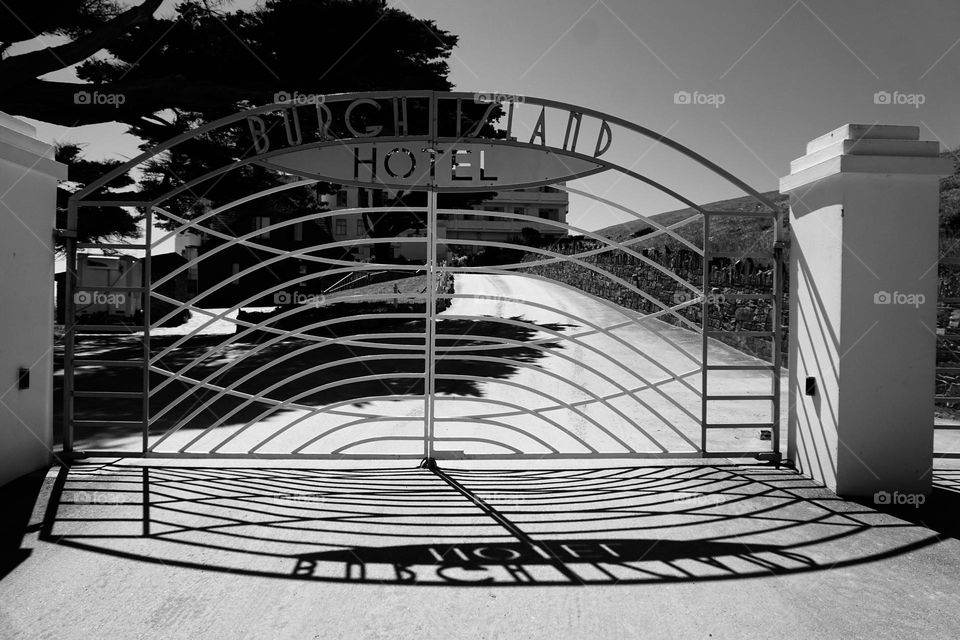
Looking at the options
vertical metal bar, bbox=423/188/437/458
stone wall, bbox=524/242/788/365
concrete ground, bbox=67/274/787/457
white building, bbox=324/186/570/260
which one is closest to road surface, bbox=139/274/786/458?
concrete ground, bbox=67/274/787/457

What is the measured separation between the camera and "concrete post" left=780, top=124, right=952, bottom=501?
4.56 m

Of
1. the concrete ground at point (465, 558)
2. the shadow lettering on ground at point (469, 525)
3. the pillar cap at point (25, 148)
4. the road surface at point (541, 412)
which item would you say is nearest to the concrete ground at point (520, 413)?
the road surface at point (541, 412)

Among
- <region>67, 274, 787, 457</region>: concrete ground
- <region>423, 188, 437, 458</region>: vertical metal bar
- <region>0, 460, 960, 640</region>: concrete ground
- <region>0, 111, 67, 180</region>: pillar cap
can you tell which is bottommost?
<region>0, 460, 960, 640</region>: concrete ground

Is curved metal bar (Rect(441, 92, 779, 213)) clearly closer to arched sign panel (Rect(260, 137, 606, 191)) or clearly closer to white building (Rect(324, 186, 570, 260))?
arched sign panel (Rect(260, 137, 606, 191))

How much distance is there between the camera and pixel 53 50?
39.8 feet

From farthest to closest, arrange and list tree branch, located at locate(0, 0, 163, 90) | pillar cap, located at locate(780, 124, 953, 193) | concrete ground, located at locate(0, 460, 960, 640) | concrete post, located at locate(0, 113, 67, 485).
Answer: tree branch, located at locate(0, 0, 163, 90), concrete post, located at locate(0, 113, 67, 485), pillar cap, located at locate(780, 124, 953, 193), concrete ground, located at locate(0, 460, 960, 640)

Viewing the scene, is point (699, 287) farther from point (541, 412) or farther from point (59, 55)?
point (59, 55)

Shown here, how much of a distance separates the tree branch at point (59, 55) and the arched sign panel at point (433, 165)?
366 inches

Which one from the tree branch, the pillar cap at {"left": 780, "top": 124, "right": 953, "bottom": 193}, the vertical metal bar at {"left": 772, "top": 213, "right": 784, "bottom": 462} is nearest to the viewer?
the pillar cap at {"left": 780, "top": 124, "right": 953, "bottom": 193}

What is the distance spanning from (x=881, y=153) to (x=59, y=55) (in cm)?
1393

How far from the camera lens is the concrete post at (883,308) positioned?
456 cm

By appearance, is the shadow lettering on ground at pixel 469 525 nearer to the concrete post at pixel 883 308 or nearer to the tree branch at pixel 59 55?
the concrete post at pixel 883 308

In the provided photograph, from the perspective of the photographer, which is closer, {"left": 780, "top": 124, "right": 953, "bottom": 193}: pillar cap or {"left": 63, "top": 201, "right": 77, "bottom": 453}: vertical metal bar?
{"left": 780, "top": 124, "right": 953, "bottom": 193}: pillar cap

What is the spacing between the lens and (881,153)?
4574 millimetres
